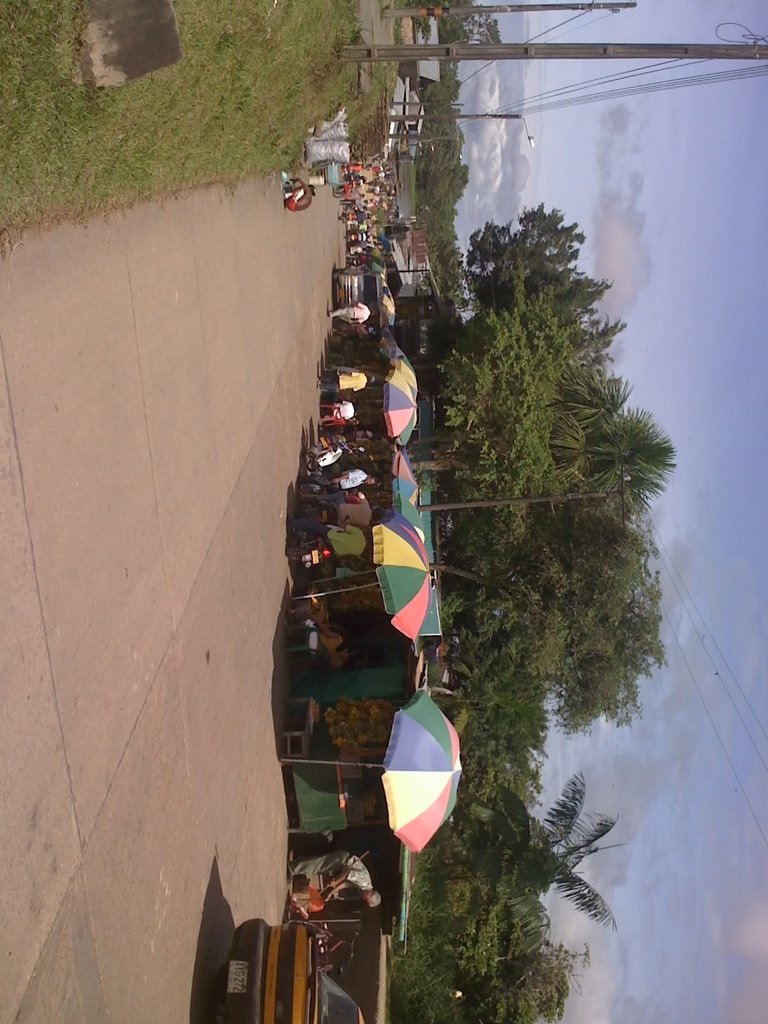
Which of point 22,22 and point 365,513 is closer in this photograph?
point 22,22

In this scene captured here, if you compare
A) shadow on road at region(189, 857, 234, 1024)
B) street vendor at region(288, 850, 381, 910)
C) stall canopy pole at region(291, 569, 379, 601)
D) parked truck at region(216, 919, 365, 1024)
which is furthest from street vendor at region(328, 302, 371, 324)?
parked truck at region(216, 919, 365, 1024)

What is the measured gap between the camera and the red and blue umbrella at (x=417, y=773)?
10.3 meters

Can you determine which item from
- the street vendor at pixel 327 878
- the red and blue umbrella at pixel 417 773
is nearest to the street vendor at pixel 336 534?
the red and blue umbrella at pixel 417 773

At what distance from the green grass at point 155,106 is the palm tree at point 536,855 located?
13.3 metres

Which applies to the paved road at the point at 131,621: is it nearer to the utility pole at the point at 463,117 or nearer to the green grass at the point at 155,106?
the green grass at the point at 155,106

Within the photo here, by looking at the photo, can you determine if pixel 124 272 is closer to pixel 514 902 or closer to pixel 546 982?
pixel 514 902

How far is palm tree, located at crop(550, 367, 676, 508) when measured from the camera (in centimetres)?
1800

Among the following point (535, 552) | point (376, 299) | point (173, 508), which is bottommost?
point (173, 508)

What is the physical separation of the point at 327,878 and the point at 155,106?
35.2ft

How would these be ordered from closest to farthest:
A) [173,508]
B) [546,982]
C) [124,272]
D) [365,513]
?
[124,272], [173,508], [365,513], [546,982]

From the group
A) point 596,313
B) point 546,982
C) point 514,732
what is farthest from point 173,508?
point 596,313

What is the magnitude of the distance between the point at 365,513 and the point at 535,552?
9.32 m

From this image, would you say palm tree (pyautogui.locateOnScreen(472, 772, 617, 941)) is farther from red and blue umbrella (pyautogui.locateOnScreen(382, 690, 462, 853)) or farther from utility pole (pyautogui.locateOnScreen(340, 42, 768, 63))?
utility pole (pyautogui.locateOnScreen(340, 42, 768, 63))

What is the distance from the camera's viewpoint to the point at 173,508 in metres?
7.39
